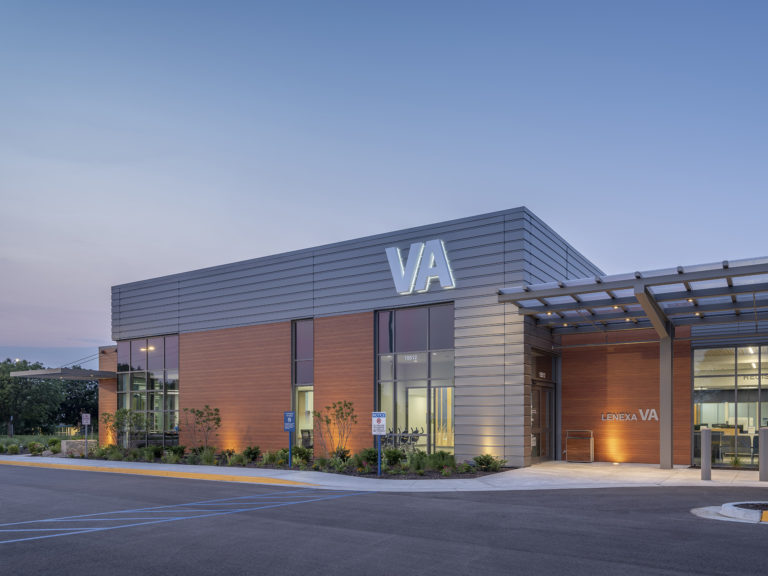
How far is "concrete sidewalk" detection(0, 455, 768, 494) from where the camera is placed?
16156mm

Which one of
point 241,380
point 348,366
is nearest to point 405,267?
point 348,366

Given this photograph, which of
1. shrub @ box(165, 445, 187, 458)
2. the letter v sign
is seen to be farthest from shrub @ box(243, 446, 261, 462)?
the letter v sign

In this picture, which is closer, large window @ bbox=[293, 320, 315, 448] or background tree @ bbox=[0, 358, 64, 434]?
large window @ bbox=[293, 320, 315, 448]

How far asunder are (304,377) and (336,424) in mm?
2567

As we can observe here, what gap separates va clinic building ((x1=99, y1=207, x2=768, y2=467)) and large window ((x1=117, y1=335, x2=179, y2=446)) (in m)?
3.67

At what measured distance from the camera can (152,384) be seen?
3161cm

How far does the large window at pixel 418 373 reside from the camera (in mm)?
22062

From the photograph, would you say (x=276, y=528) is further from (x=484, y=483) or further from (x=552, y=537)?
(x=484, y=483)

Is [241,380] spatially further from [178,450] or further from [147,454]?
[147,454]

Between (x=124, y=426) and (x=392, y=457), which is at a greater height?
(x=392, y=457)

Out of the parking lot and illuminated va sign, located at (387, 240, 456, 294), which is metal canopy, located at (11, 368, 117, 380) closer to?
the parking lot

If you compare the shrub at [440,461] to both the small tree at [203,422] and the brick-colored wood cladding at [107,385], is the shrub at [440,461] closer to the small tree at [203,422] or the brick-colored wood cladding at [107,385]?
the small tree at [203,422]

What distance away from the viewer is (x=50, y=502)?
14672 millimetres

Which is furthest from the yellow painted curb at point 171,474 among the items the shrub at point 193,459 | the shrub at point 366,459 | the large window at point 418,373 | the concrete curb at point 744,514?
the concrete curb at point 744,514
